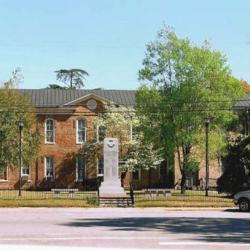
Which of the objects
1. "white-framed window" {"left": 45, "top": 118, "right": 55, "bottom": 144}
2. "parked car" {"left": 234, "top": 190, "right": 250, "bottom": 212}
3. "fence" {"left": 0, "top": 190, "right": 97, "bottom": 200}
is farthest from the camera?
"white-framed window" {"left": 45, "top": 118, "right": 55, "bottom": 144}

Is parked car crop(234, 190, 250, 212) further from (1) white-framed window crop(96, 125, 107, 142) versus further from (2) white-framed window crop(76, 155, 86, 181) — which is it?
(2) white-framed window crop(76, 155, 86, 181)

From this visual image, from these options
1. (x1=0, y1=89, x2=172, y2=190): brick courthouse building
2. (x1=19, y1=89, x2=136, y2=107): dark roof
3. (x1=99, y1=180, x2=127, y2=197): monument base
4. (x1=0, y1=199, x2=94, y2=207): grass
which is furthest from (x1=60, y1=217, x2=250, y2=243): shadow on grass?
(x1=19, y1=89, x2=136, y2=107): dark roof

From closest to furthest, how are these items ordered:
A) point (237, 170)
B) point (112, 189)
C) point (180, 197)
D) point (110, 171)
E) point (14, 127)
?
point (180, 197) → point (112, 189) → point (110, 171) → point (237, 170) → point (14, 127)

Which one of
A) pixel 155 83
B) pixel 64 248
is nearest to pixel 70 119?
pixel 155 83

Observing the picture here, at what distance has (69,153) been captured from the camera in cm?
6353

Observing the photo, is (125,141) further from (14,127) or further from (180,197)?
(180,197)

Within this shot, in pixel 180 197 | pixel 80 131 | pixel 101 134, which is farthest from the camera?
pixel 80 131

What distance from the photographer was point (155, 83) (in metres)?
49.1

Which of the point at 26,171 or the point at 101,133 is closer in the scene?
the point at 26,171

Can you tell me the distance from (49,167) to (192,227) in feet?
141

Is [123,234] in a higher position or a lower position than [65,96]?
lower

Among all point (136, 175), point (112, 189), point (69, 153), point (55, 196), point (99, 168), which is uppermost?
point (69, 153)

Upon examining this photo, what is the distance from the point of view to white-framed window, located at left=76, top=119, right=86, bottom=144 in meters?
63.8

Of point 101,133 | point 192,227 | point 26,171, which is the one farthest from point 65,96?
point 192,227
